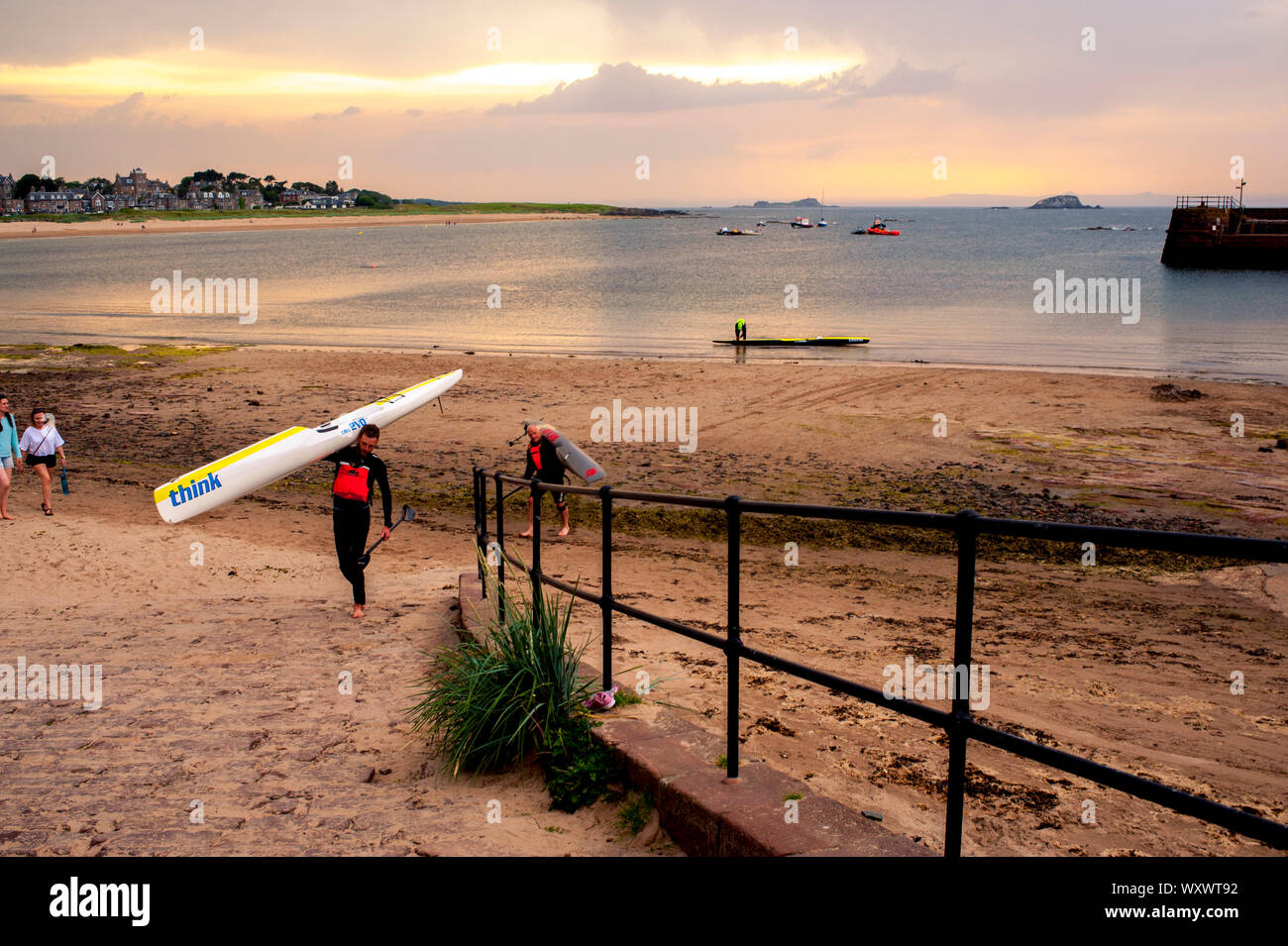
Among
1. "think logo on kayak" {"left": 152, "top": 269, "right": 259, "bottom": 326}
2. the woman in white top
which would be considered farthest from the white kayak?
"think logo on kayak" {"left": 152, "top": 269, "right": 259, "bottom": 326}

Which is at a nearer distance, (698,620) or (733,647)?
(733,647)

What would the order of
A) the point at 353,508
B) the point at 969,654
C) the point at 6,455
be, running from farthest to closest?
the point at 6,455, the point at 353,508, the point at 969,654

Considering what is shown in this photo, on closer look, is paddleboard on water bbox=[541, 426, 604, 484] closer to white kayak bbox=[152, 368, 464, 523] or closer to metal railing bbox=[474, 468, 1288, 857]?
white kayak bbox=[152, 368, 464, 523]

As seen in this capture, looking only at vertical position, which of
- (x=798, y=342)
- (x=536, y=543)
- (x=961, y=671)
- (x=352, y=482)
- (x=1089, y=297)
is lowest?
(x=352, y=482)

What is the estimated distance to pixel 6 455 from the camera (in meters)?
12.4

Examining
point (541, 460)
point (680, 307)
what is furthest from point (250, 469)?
point (680, 307)

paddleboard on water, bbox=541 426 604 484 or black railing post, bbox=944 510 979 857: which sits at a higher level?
Answer: black railing post, bbox=944 510 979 857

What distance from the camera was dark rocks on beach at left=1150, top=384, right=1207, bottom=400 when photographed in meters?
19.3

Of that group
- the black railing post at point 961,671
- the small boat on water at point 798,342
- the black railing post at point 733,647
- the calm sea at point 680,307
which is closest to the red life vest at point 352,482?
the black railing post at point 733,647

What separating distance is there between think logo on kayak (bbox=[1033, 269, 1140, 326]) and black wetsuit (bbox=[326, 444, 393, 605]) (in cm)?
3641

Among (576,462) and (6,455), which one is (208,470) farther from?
(576,462)

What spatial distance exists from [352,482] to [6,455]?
21.5 feet
